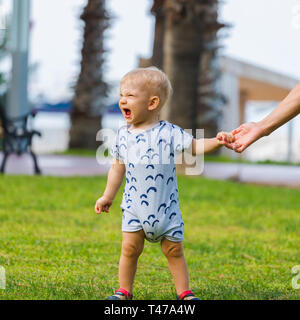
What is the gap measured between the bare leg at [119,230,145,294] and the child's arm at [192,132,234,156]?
1.54 feet

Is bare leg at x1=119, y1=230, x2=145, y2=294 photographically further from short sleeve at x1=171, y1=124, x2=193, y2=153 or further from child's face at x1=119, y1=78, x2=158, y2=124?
child's face at x1=119, y1=78, x2=158, y2=124

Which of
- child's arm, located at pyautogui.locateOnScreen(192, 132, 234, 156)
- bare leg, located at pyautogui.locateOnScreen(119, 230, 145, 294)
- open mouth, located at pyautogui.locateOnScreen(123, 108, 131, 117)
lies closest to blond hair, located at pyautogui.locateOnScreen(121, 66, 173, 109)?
open mouth, located at pyautogui.locateOnScreen(123, 108, 131, 117)

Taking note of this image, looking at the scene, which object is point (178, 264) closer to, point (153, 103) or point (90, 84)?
point (153, 103)

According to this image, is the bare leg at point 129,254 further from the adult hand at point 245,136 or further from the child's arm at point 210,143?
the adult hand at point 245,136

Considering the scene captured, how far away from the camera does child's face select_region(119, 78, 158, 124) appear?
2.70 meters

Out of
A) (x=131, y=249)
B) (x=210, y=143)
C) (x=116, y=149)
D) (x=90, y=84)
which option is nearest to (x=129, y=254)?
(x=131, y=249)

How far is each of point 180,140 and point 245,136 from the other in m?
0.30

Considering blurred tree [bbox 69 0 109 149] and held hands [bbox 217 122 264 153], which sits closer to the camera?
held hands [bbox 217 122 264 153]

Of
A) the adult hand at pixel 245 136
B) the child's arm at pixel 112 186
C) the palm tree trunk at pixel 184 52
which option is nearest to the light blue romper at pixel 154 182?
the child's arm at pixel 112 186

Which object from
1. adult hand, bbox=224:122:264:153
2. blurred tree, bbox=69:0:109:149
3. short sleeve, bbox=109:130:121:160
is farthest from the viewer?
blurred tree, bbox=69:0:109:149

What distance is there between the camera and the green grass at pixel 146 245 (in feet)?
10.0
